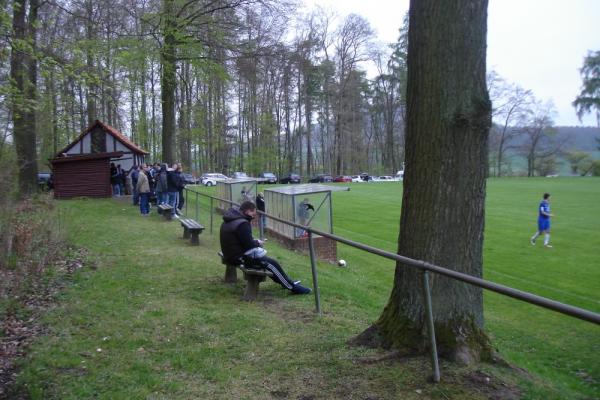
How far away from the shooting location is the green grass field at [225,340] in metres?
3.87

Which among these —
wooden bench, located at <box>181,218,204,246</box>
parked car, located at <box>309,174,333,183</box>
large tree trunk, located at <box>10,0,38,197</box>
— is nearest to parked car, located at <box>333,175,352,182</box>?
parked car, located at <box>309,174,333,183</box>

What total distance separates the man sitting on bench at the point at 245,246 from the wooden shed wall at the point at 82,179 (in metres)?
18.9

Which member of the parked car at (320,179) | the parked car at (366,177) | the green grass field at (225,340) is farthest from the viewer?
the parked car at (366,177)

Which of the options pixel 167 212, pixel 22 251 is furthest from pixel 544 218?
pixel 22 251

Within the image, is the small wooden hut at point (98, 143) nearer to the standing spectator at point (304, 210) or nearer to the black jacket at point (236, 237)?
the standing spectator at point (304, 210)

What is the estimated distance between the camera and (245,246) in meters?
6.83

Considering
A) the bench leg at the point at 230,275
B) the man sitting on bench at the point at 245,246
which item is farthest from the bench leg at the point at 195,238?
the man sitting on bench at the point at 245,246

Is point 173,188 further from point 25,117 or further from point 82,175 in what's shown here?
point 82,175

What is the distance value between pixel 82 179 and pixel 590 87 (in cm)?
6950

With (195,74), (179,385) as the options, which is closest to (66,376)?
(179,385)

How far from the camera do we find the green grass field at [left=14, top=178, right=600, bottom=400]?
387cm

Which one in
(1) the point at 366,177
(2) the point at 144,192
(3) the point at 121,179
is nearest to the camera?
(2) the point at 144,192

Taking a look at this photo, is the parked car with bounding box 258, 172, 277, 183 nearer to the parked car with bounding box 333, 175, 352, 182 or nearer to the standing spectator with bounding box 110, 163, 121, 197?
the parked car with bounding box 333, 175, 352, 182

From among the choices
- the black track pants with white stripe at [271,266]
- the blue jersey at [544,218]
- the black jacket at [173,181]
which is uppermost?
the black jacket at [173,181]
